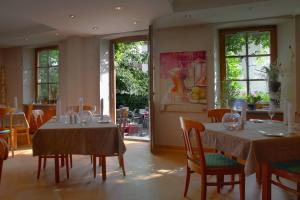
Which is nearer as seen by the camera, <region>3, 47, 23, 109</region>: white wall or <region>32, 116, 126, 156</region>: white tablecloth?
<region>32, 116, 126, 156</region>: white tablecloth

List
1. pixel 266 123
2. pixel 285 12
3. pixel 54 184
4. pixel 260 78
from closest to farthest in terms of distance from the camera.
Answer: pixel 266 123
pixel 54 184
pixel 285 12
pixel 260 78

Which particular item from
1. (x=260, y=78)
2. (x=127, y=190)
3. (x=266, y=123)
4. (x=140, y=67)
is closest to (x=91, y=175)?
(x=127, y=190)

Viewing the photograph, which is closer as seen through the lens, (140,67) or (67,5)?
(67,5)

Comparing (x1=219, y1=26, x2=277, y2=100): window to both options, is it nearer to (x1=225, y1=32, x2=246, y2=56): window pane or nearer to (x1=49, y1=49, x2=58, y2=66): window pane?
(x1=225, y1=32, x2=246, y2=56): window pane

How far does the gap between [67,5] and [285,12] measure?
10.9 feet

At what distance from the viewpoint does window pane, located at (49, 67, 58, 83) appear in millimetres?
7136

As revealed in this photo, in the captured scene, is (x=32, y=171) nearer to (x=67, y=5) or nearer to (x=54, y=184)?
(x=54, y=184)

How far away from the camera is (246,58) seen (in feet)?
17.2

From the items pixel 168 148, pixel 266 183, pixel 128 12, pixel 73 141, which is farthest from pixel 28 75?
pixel 266 183

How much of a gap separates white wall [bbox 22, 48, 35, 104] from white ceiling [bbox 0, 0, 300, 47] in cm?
179

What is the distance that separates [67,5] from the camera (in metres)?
4.05

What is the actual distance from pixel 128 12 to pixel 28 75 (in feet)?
13.7

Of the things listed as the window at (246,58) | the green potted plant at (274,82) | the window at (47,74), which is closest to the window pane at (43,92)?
the window at (47,74)

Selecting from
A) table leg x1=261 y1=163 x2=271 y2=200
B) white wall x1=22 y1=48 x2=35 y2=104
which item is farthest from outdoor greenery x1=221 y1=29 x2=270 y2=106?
white wall x1=22 y1=48 x2=35 y2=104
